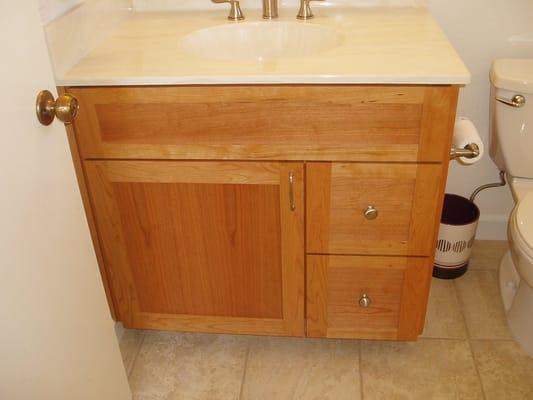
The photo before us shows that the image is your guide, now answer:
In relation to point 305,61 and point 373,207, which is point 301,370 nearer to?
point 373,207

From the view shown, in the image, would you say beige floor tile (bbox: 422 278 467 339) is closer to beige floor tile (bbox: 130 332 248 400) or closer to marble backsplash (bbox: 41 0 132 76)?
beige floor tile (bbox: 130 332 248 400)

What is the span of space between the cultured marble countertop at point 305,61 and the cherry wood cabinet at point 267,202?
3 centimetres

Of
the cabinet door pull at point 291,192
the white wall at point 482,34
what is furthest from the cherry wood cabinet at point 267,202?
the white wall at point 482,34

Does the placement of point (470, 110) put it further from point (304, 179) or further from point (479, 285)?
Result: point (304, 179)

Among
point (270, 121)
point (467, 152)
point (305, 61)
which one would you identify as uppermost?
point (305, 61)

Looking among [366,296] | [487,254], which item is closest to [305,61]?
[366,296]

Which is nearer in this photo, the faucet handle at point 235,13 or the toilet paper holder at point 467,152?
the toilet paper holder at point 467,152

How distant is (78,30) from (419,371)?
1.24m

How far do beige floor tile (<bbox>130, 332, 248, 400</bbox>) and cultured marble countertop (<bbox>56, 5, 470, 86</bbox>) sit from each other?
0.82 metres

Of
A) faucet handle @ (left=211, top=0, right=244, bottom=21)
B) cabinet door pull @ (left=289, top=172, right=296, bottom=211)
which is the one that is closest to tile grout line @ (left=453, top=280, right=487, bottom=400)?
cabinet door pull @ (left=289, top=172, right=296, bottom=211)

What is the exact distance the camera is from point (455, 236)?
5.67 feet

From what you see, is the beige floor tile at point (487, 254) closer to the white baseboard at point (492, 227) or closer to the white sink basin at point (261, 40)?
the white baseboard at point (492, 227)

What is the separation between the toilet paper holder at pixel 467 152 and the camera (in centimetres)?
128

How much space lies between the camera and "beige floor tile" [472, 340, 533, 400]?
1449mm
